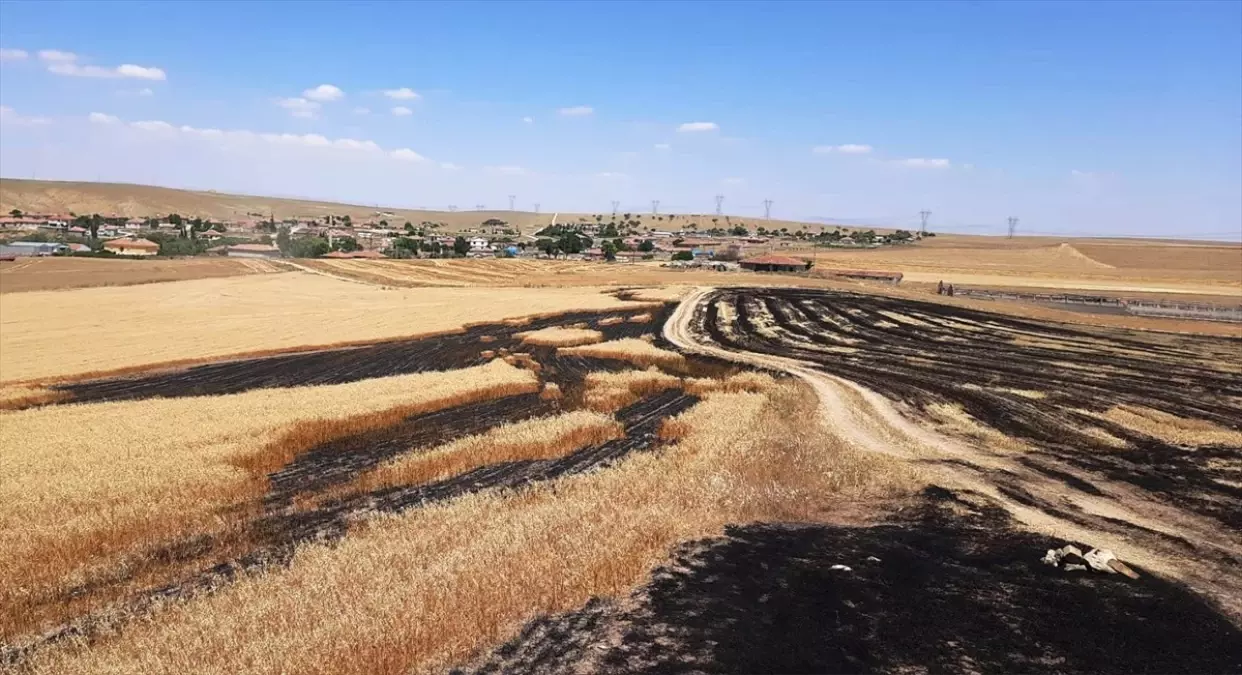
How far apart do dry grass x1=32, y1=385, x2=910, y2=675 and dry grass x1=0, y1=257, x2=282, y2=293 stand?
82970 millimetres

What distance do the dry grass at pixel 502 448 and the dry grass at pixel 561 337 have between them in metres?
Result: 17.3

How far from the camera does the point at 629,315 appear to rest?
2132 inches

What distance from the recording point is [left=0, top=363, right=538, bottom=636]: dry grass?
38.2 feet

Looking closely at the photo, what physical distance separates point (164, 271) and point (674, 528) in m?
102

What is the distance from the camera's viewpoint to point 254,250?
160250 mm

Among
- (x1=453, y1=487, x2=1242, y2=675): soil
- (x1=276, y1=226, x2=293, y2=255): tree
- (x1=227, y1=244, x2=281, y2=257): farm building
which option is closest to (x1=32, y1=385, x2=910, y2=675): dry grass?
(x1=453, y1=487, x2=1242, y2=675): soil

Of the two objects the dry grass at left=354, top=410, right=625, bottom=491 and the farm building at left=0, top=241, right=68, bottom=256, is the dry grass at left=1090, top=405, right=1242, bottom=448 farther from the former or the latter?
the farm building at left=0, top=241, right=68, bottom=256

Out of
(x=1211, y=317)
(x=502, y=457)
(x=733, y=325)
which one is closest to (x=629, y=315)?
(x=733, y=325)

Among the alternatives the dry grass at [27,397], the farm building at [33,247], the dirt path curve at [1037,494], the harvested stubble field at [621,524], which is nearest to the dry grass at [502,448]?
the harvested stubble field at [621,524]

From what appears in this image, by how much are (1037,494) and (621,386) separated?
1517cm

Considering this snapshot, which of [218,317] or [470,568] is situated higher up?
[470,568]

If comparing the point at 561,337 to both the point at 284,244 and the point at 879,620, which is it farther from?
the point at 284,244

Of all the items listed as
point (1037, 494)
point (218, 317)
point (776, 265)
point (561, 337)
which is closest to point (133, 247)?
point (218, 317)

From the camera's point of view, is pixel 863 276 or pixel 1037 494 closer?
pixel 1037 494
